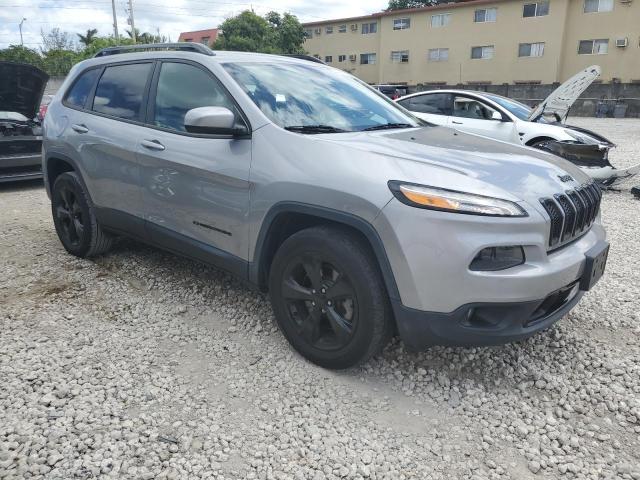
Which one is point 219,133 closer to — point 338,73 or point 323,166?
point 323,166

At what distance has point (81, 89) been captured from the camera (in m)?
4.40

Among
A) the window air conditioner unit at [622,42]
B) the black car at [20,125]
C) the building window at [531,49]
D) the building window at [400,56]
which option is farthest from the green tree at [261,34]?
the black car at [20,125]

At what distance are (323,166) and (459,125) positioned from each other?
21.4 feet

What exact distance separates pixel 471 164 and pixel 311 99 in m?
1.19

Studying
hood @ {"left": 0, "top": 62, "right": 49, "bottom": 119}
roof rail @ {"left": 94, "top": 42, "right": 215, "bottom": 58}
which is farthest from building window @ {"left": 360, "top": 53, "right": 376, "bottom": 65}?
roof rail @ {"left": 94, "top": 42, "right": 215, "bottom": 58}

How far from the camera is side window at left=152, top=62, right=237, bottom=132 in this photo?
10.5 feet

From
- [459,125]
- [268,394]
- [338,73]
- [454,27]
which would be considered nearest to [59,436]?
[268,394]

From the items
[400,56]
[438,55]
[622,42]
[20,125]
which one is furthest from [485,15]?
[20,125]

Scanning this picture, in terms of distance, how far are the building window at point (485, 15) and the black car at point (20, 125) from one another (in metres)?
35.6

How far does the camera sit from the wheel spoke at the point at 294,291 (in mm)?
2754

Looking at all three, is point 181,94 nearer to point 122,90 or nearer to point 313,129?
point 122,90

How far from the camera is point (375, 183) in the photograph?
2.41 m

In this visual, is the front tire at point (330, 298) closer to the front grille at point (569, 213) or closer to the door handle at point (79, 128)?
the front grille at point (569, 213)

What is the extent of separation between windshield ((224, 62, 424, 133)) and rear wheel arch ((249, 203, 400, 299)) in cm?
54
